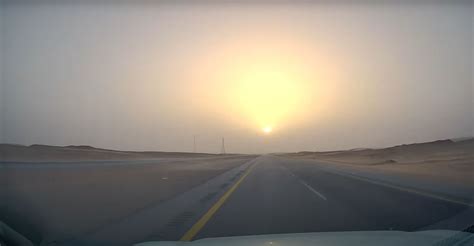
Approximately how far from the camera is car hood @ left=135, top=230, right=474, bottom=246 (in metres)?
6.84

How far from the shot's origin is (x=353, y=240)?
7230mm

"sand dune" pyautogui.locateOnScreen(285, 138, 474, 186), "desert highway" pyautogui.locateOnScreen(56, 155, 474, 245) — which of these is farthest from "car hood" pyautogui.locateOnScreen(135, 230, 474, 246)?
"sand dune" pyautogui.locateOnScreen(285, 138, 474, 186)

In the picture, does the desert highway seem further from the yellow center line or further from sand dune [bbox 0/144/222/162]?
sand dune [bbox 0/144/222/162]

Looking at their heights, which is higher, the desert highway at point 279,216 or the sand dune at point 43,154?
the sand dune at point 43,154

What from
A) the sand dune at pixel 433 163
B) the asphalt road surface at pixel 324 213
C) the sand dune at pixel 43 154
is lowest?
the asphalt road surface at pixel 324 213

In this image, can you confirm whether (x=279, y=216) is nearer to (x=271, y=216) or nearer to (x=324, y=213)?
(x=271, y=216)

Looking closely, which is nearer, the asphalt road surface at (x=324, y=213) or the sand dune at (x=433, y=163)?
the asphalt road surface at (x=324, y=213)

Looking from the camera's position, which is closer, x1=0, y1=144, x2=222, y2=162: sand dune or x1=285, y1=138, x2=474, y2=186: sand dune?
x1=285, y1=138, x2=474, y2=186: sand dune

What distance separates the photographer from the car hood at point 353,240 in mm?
6840

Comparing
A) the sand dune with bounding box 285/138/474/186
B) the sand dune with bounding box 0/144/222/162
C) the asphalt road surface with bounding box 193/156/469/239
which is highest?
the sand dune with bounding box 0/144/222/162

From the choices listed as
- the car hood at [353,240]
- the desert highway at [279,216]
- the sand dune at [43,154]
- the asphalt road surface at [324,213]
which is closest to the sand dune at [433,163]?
the asphalt road surface at [324,213]

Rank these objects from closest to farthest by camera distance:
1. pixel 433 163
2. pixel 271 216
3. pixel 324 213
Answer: pixel 271 216 → pixel 324 213 → pixel 433 163

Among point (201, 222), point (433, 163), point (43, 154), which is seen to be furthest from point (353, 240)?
point (43, 154)

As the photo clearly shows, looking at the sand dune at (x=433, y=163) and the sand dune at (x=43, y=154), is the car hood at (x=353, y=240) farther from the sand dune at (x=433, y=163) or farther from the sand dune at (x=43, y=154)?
the sand dune at (x=43, y=154)
